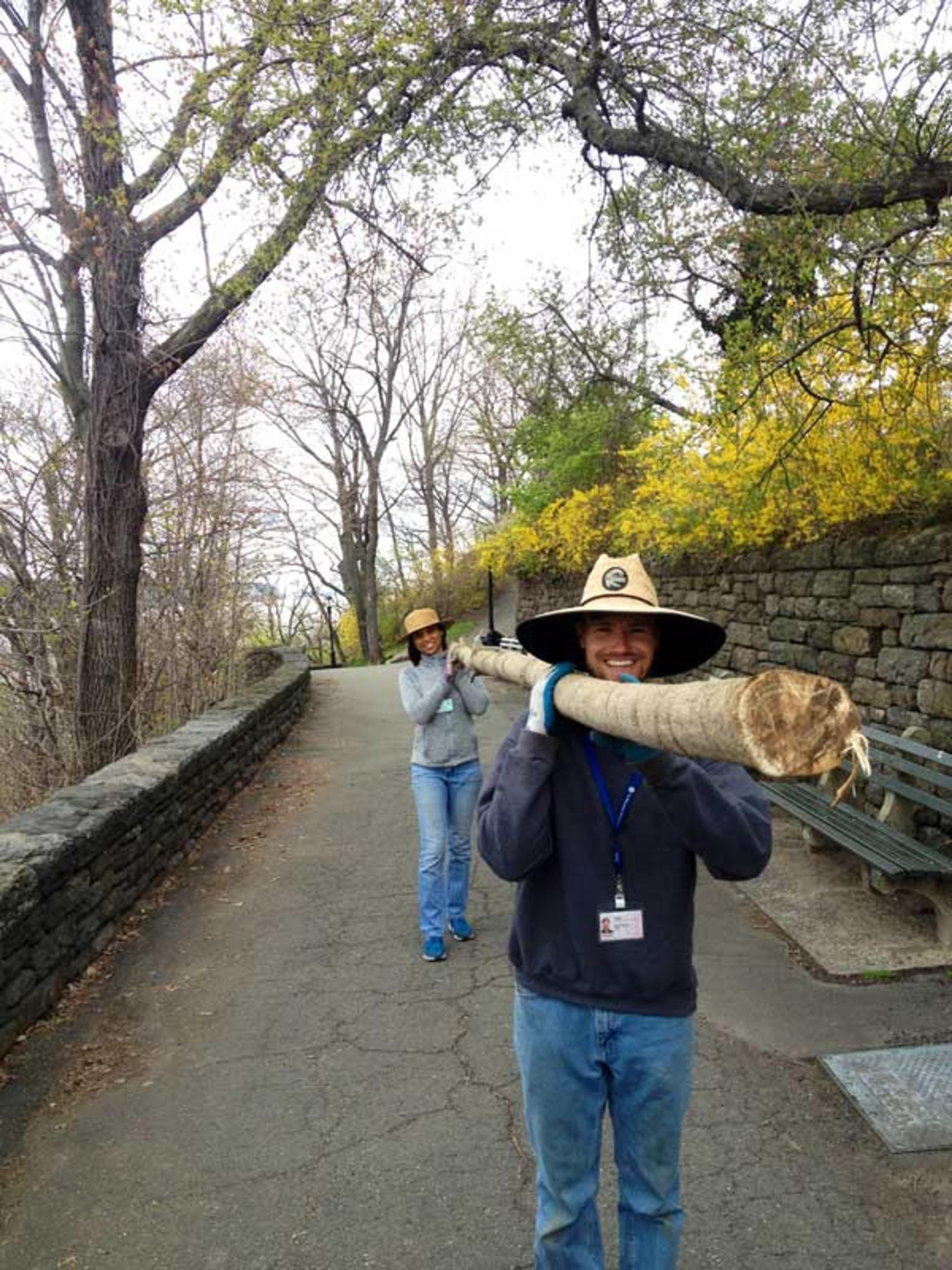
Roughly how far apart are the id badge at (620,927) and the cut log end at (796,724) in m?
0.79

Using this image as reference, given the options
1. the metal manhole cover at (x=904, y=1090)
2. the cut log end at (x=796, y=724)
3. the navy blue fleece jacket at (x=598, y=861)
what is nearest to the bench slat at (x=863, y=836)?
the metal manhole cover at (x=904, y=1090)

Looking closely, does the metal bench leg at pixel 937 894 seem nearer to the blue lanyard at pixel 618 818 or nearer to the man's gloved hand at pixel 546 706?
the blue lanyard at pixel 618 818

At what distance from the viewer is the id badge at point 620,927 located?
78.8 inches

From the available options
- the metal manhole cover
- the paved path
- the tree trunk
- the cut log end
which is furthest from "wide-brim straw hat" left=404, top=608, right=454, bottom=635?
the tree trunk

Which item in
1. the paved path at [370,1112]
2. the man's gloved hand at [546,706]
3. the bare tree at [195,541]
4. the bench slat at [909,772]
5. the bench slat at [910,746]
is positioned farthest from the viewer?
the bare tree at [195,541]

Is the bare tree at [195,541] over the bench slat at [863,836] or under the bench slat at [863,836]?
over

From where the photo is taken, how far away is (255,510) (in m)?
13.9

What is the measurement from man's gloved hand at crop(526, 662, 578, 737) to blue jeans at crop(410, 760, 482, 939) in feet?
8.81

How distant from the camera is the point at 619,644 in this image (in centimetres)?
210

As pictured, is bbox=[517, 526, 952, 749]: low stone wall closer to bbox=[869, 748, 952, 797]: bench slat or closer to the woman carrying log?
bbox=[869, 748, 952, 797]: bench slat

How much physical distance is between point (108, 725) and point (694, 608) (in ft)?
21.2

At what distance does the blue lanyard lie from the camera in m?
2.02

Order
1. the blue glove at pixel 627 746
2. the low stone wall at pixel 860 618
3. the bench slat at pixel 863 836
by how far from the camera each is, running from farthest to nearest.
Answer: the low stone wall at pixel 860 618
the bench slat at pixel 863 836
the blue glove at pixel 627 746

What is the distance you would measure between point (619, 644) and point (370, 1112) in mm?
2266
